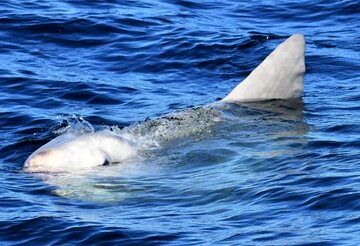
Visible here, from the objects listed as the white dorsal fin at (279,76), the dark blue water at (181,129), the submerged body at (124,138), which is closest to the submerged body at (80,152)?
the submerged body at (124,138)

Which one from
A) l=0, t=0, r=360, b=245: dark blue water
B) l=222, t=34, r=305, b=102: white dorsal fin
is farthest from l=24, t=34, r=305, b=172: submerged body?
l=0, t=0, r=360, b=245: dark blue water

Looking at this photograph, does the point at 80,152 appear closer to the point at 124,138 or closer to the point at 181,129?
the point at 124,138

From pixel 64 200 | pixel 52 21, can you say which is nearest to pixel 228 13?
pixel 52 21

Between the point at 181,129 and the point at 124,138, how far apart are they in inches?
32.1

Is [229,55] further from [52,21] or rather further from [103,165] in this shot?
[103,165]

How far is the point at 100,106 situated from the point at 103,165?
3.55 m

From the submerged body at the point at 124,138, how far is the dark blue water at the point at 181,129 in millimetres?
231

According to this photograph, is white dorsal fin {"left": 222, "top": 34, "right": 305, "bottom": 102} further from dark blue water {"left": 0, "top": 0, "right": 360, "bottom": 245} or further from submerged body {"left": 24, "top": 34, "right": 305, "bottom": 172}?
dark blue water {"left": 0, "top": 0, "right": 360, "bottom": 245}

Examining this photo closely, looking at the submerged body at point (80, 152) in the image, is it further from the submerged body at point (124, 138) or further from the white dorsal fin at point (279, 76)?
the white dorsal fin at point (279, 76)

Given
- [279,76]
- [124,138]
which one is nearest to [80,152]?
[124,138]

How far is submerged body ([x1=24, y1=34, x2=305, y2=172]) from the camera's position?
495 inches

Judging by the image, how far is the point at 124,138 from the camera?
13.5 metres

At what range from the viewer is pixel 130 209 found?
11109 mm

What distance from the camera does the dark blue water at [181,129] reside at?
34.1ft
